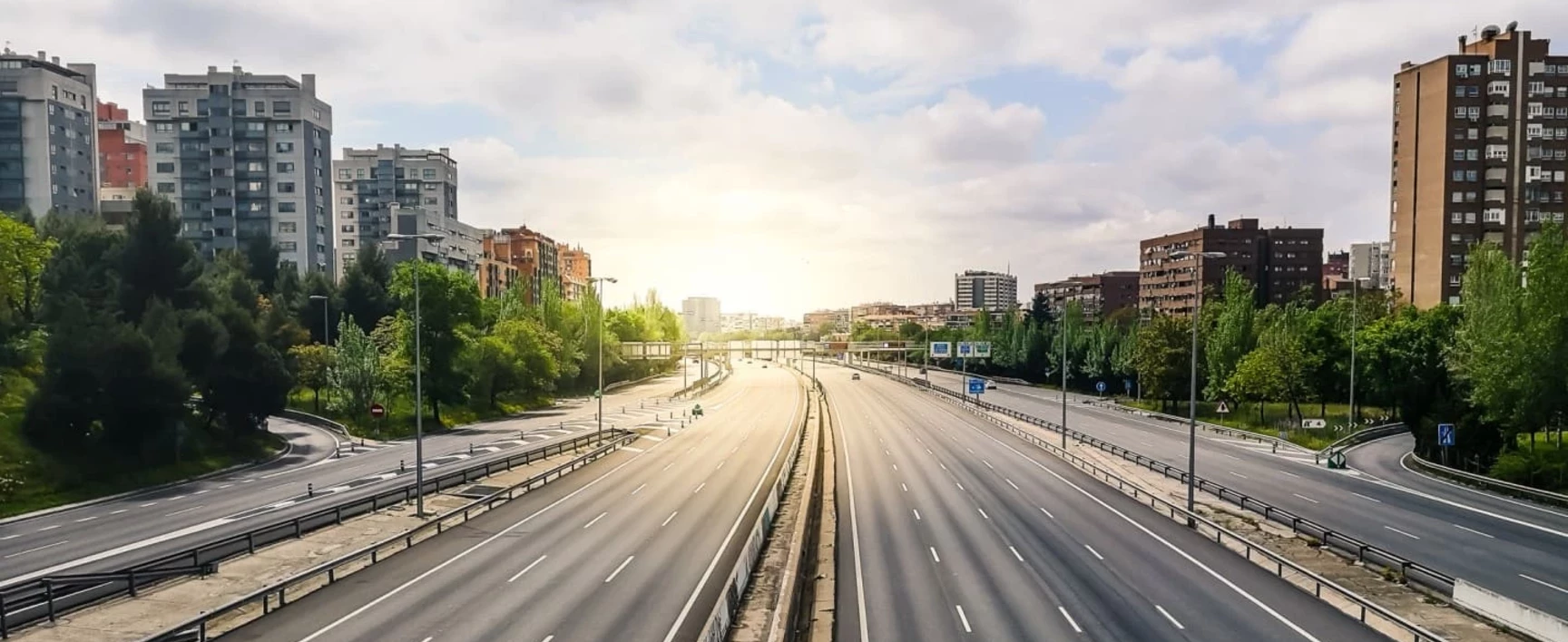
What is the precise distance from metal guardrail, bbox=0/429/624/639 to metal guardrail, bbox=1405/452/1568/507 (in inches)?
2145

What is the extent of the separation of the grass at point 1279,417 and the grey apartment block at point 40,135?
473ft

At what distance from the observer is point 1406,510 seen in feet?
122

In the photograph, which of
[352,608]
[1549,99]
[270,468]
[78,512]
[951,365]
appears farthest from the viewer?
[951,365]

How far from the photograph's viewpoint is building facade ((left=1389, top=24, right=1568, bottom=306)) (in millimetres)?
95375

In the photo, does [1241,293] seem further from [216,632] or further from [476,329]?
[216,632]

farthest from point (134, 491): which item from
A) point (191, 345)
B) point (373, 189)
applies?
point (373, 189)

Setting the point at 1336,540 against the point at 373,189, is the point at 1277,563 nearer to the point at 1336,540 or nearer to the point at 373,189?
the point at 1336,540

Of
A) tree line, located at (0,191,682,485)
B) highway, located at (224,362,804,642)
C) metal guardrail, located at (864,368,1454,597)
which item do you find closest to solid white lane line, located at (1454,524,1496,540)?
metal guardrail, located at (864,368,1454,597)

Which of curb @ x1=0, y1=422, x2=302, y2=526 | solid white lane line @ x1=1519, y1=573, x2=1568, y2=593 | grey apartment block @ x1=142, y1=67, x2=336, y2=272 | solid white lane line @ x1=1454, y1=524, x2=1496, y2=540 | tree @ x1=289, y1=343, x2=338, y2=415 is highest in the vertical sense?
grey apartment block @ x1=142, y1=67, x2=336, y2=272

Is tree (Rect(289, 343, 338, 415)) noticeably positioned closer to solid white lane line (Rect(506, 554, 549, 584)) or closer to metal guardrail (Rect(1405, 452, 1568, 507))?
solid white lane line (Rect(506, 554, 549, 584))

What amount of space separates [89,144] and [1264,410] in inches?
6625

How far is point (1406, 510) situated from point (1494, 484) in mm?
10281

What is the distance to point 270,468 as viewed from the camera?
49625 mm

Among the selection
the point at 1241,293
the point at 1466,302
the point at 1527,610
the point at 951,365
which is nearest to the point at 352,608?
the point at 1527,610
